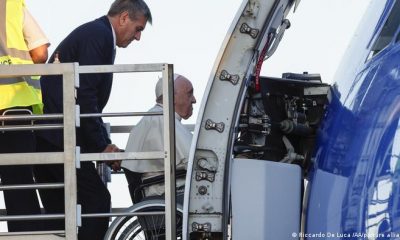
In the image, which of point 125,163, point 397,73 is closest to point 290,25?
point 397,73

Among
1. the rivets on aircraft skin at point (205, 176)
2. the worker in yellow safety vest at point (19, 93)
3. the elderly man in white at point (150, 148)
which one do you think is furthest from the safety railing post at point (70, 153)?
the elderly man in white at point (150, 148)

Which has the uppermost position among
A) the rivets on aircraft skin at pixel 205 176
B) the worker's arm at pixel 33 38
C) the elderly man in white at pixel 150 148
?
the worker's arm at pixel 33 38

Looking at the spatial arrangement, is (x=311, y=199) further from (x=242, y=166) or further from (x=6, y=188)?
(x=6, y=188)

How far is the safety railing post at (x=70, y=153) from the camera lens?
439cm

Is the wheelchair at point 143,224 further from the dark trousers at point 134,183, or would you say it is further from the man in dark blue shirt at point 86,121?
the dark trousers at point 134,183

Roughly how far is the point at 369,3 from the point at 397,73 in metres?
1.07

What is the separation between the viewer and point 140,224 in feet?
19.0

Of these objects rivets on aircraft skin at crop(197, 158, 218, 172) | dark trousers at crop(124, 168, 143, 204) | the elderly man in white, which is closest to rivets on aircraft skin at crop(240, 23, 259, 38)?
rivets on aircraft skin at crop(197, 158, 218, 172)

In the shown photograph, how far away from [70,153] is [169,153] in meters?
0.42

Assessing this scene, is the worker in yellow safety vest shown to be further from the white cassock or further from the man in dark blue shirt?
the white cassock

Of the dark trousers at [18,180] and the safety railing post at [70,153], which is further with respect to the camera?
the dark trousers at [18,180]

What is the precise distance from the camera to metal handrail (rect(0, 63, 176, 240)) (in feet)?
14.4

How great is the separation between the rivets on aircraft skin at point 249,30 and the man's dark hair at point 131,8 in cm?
219

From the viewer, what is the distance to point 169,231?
436 cm
